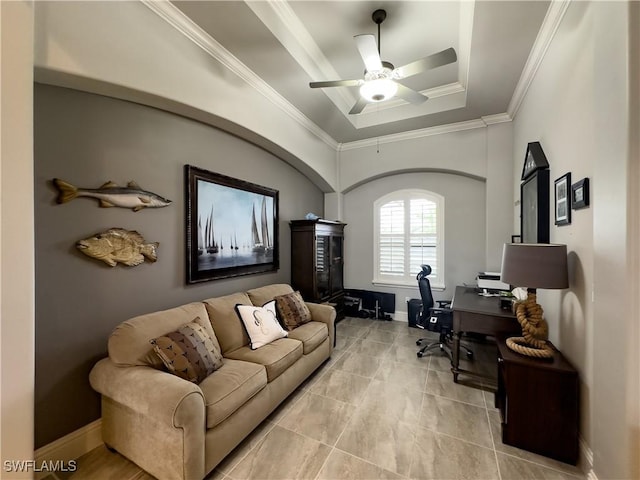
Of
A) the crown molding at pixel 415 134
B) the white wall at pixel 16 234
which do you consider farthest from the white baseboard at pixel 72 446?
the crown molding at pixel 415 134

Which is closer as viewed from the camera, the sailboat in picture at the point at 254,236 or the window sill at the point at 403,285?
the sailboat in picture at the point at 254,236

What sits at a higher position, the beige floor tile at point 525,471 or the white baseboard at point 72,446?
the white baseboard at point 72,446

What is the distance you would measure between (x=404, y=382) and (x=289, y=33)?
365cm

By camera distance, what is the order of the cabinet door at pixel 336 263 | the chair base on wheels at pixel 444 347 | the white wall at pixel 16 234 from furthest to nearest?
the cabinet door at pixel 336 263
the chair base on wheels at pixel 444 347
the white wall at pixel 16 234

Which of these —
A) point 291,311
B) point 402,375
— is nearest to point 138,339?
point 291,311

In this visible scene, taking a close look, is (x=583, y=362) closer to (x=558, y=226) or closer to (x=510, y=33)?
(x=558, y=226)

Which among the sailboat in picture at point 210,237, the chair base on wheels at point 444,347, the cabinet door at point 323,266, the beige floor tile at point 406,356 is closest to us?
the sailboat in picture at point 210,237

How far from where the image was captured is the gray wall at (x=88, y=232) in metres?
1.70

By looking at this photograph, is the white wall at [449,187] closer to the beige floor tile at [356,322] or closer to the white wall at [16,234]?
the beige floor tile at [356,322]

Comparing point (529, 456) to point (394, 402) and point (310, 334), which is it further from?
point (310, 334)

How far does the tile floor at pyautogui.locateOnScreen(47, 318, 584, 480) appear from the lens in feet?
5.48

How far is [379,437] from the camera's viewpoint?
77.4 inches

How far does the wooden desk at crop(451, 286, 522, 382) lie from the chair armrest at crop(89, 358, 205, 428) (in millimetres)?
2365

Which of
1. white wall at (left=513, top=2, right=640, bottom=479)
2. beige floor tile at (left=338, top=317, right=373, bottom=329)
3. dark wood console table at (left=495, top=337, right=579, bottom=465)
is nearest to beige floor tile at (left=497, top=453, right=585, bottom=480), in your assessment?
dark wood console table at (left=495, top=337, right=579, bottom=465)
